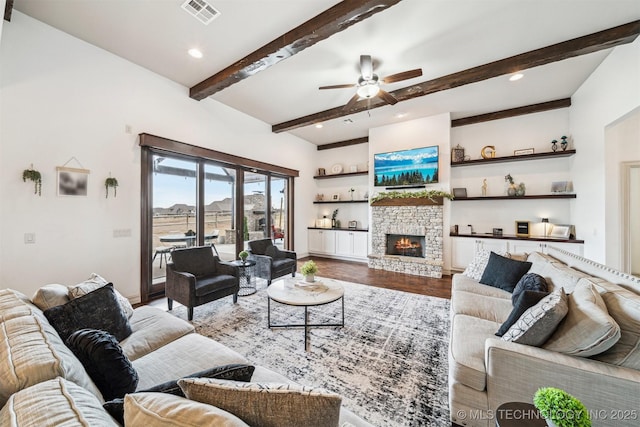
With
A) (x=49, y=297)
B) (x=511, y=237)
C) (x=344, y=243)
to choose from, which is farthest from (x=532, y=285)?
(x=344, y=243)

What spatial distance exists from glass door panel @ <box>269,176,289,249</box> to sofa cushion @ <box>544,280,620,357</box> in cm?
537

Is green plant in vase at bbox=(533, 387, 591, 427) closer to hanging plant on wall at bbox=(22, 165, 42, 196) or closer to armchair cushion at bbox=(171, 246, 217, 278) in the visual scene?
armchair cushion at bbox=(171, 246, 217, 278)

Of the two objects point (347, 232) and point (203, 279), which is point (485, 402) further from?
point (347, 232)

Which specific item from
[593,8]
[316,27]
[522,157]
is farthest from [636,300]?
[522,157]

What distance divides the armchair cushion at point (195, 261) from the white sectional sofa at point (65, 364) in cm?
132

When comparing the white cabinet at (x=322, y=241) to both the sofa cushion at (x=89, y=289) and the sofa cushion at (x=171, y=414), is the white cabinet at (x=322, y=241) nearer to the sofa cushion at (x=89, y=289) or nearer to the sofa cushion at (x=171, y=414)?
the sofa cushion at (x=89, y=289)

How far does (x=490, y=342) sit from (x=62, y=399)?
194 centimetres

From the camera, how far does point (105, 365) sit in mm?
1057

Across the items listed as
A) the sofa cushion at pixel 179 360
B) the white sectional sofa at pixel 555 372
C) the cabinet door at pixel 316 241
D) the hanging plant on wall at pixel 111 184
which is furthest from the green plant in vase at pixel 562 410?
the cabinet door at pixel 316 241

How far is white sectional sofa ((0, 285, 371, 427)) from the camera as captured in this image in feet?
2.13

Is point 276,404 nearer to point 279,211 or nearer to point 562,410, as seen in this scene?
point 562,410

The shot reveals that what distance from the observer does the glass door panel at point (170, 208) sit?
3844 mm

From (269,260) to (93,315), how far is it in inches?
102

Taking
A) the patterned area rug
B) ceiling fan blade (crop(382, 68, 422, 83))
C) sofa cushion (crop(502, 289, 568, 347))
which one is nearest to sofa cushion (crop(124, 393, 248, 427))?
the patterned area rug
